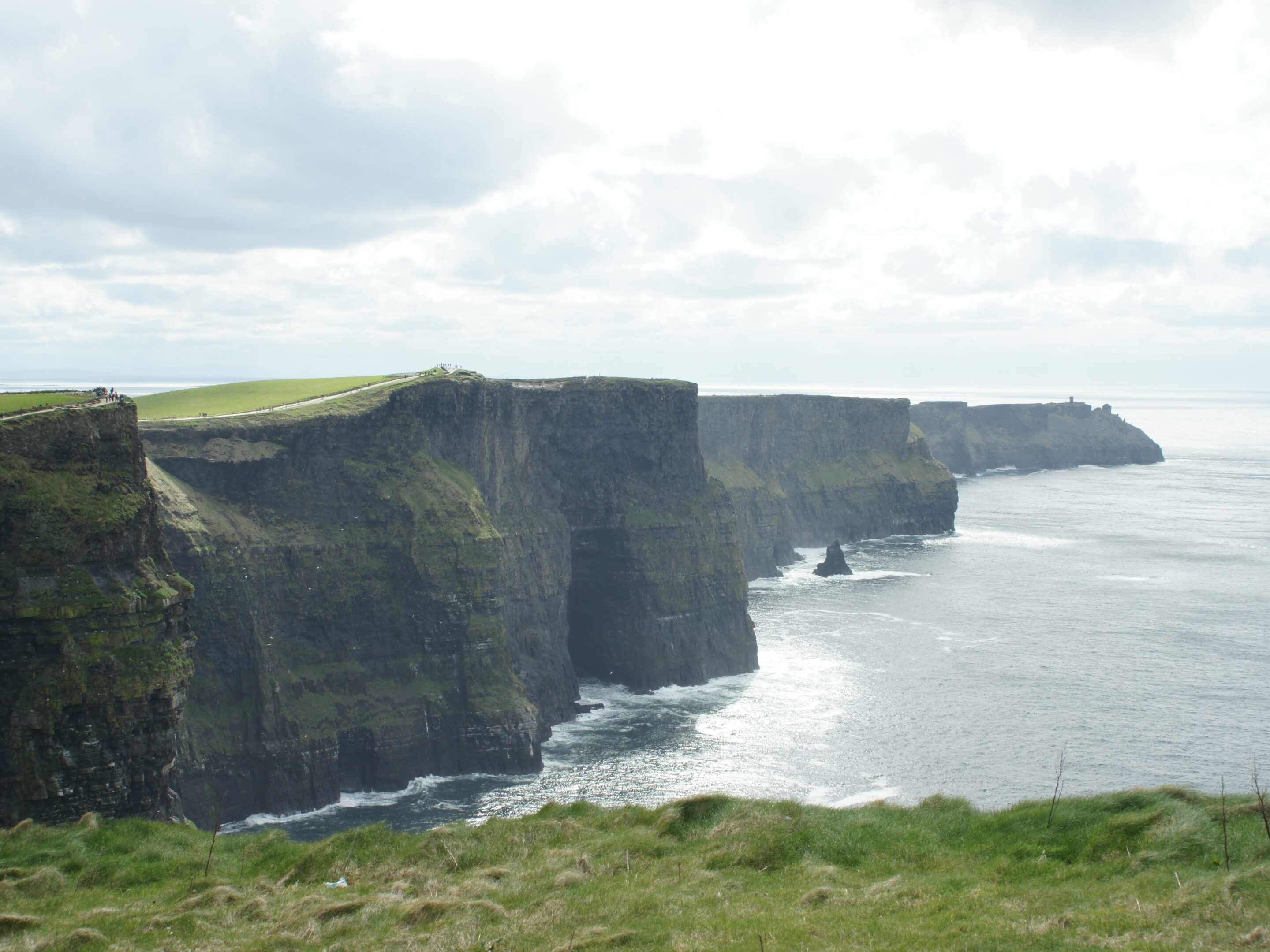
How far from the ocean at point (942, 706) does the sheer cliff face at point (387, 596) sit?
9.23 ft

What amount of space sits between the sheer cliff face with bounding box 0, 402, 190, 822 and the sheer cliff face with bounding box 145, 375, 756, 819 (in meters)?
12.9

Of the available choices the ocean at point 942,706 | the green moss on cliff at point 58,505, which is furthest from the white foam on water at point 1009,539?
the green moss on cliff at point 58,505

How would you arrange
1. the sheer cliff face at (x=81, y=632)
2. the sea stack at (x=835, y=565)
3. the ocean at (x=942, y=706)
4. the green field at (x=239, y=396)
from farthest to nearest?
the sea stack at (x=835, y=565)
the green field at (x=239, y=396)
the ocean at (x=942, y=706)
the sheer cliff face at (x=81, y=632)

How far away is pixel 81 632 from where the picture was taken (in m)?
43.8

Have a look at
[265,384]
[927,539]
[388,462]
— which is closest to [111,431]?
[388,462]

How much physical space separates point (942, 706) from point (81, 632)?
60.6 m

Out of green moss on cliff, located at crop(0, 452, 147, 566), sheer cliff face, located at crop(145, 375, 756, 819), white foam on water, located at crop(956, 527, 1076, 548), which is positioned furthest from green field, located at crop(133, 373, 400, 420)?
white foam on water, located at crop(956, 527, 1076, 548)

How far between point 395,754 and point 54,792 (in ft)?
81.8

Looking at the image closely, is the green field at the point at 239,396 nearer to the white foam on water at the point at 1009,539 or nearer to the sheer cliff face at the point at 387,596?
the sheer cliff face at the point at 387,596

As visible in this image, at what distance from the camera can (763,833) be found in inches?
1224

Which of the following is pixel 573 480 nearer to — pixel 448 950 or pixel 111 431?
pixel 111 431

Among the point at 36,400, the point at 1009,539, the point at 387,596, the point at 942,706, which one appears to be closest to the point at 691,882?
the point at 36,400

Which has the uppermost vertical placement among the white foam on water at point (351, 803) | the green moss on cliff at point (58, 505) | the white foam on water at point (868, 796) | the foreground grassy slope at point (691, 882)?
the green moss on cliff at point (58, 505)

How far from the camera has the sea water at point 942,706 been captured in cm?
6344
